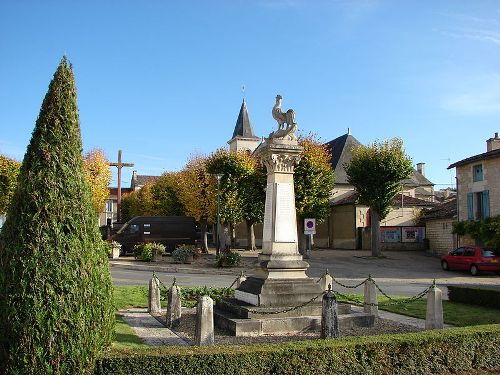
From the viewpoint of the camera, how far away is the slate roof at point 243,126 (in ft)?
221

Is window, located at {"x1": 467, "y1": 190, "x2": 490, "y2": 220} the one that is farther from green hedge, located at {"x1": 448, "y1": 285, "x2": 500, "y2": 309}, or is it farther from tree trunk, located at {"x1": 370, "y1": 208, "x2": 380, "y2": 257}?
green hedge, located at {"x1": 448, "y1": 285, "x2": 500, "y2": 309}

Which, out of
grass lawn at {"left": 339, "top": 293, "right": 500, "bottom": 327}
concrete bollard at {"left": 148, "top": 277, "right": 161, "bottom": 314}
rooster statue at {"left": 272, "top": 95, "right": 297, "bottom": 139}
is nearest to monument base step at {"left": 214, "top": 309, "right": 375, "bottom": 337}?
grass lawn at {"left": 339, "top": 293, "right": 500, "bottom": 327}

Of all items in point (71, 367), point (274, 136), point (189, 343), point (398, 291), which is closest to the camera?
point (71, 367)

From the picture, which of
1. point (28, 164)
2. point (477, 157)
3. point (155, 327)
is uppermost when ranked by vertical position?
point (477, 157)

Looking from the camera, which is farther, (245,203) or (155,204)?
(155,204)

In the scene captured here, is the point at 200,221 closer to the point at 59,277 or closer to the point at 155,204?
the point at 155,204

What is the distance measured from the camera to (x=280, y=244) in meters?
11.4

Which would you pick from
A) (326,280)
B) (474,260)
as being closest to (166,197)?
(474,260)

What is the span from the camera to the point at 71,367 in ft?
17.7

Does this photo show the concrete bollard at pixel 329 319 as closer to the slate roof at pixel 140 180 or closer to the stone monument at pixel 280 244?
the stone monument at pixel 280 244

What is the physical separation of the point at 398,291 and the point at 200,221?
2287 cm

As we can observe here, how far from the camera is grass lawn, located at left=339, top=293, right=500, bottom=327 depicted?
11883 mm

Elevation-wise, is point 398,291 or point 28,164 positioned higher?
point 28,164

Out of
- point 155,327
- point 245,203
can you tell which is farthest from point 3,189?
point 155,327
